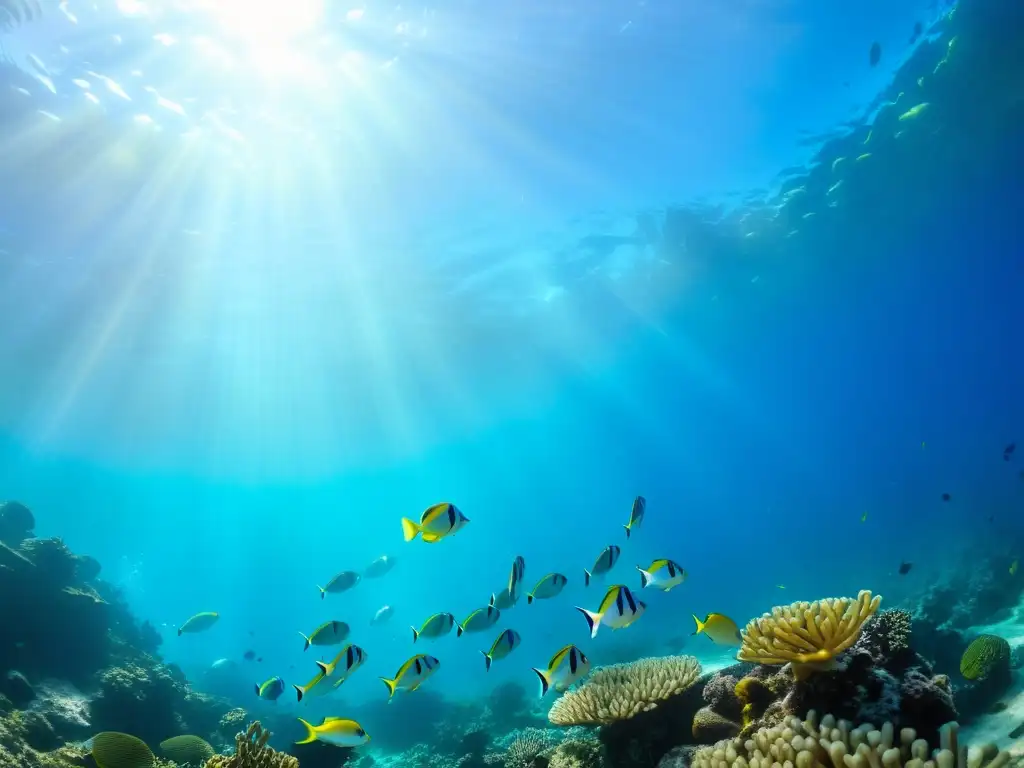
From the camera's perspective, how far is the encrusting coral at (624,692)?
4.95 m

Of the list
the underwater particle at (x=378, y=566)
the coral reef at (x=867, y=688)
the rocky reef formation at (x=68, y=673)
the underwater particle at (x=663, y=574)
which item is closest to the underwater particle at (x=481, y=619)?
the underwater particle at (x=663, y=574)

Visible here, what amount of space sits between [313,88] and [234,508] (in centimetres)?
7693

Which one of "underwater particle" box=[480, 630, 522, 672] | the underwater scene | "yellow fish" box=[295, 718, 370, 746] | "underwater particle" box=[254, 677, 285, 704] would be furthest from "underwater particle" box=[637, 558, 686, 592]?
"underwater particle" box=[254, 677, 285, 704]

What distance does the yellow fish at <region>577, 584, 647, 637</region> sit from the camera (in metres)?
4.18

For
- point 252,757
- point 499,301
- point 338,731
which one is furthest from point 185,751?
point 499,301

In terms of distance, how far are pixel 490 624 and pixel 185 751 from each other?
18.1 feet

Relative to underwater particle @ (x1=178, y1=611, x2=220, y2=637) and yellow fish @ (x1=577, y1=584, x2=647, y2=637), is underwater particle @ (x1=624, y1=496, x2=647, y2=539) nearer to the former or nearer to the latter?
yellow fish @ (x1=577, y1=584, x2=647, y2=637)

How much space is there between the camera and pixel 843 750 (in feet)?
8.37

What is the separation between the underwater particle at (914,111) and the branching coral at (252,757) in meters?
28.2

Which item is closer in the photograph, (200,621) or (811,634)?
(811,634)

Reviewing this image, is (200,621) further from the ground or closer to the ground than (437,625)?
further from the ground

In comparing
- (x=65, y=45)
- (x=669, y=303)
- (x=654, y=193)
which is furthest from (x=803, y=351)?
(x=65, y=45)

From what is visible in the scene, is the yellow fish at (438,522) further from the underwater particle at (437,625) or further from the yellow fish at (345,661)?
the underwater particle at (437,625)

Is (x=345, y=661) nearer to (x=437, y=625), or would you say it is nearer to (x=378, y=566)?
(x=437, y=625)
